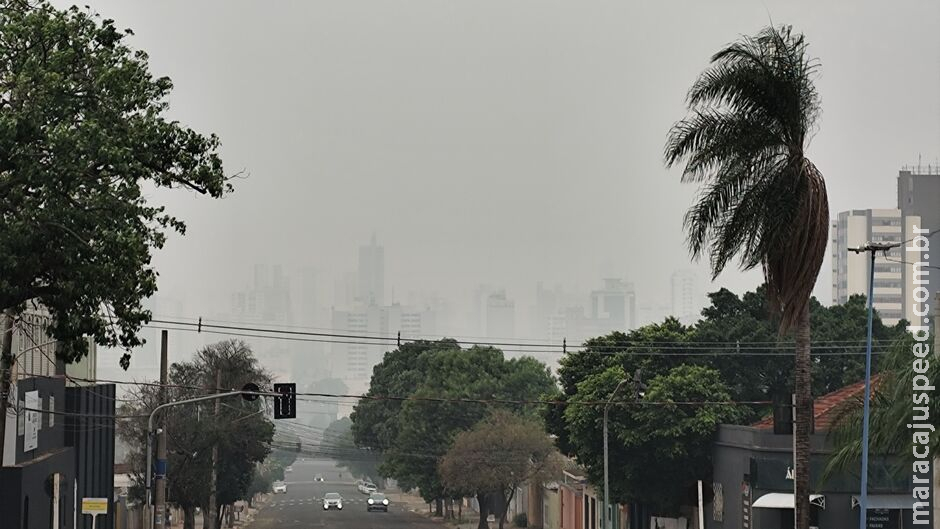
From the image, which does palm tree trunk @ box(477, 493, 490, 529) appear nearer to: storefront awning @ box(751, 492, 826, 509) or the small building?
the small building

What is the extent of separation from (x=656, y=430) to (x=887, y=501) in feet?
42.0

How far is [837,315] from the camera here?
76938mm

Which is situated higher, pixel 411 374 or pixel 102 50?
pixel 102 50

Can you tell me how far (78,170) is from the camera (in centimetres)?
2631

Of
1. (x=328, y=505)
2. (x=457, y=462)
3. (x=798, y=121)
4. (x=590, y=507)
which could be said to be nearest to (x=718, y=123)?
(x=798, y=121)

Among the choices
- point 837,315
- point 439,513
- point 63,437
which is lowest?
point 439,513

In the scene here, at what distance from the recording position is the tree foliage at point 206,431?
280 ft

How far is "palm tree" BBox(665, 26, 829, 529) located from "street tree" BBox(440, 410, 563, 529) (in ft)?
216

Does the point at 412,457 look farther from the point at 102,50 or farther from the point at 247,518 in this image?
the point at 102,50

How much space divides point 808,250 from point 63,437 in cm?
3975

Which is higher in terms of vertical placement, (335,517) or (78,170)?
(78,170)

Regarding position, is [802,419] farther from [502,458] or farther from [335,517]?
[335,517]

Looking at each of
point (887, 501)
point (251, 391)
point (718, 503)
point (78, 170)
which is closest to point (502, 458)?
point (718, 503)

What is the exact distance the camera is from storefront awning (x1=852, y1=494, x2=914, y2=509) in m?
55.6
